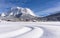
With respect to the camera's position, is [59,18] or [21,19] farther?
[21,19]

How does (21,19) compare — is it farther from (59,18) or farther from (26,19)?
(59,18)

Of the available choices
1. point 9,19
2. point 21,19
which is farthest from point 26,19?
point 9,19

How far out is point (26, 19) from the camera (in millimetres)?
77500

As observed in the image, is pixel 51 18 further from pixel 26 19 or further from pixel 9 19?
pixel 9 19

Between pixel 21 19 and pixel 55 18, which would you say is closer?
pixel 55 18

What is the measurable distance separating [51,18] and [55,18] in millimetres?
1784

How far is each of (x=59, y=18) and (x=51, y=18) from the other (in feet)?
11.6

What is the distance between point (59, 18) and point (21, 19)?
1806 cm

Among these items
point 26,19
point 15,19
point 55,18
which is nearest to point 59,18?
point 55,18

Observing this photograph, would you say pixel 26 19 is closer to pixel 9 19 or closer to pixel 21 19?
pixel 21 19

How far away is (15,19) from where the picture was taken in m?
76.8

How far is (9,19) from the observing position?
2958 inches

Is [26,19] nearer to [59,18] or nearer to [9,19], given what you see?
[9,19]

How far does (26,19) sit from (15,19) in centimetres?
518
